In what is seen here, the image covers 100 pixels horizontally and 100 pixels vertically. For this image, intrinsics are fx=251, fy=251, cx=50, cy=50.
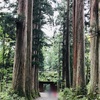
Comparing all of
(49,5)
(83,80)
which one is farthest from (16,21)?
(49,5)

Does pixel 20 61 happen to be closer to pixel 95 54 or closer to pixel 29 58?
pixel 29 58

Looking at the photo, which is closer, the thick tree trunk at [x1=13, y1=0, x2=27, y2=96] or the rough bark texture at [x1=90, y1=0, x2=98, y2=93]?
the rough bark texture at [x1=90, y1=0, x2=98, y2=93]

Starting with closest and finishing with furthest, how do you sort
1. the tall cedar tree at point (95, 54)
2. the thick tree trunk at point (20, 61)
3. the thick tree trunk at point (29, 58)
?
the tall cedar tree at point (95, 54)
the thick tree trunk at point (20, 61)
the thick tree trunk at point (29, 58)

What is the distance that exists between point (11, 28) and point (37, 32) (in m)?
7.14

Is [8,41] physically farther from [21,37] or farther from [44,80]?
[44,80]

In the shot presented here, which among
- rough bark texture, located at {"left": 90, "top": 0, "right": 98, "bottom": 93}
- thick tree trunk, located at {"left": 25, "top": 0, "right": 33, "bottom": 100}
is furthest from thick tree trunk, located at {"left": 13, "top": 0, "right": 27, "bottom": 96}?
rough bark texture, located at {"left": 90, "top": 0, "right": 98, "bottom": 93}

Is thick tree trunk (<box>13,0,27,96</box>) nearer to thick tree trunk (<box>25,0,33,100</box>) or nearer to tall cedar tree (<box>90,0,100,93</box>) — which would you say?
thick tree trunk (<box>25,0,33,100</box>)

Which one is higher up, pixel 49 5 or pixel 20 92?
pixel 49 5

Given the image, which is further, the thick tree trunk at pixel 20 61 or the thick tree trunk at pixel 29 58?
the thick tree trunk at pixel 29 58

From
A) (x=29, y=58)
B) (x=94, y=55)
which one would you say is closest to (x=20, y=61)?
(x=29, y=58)

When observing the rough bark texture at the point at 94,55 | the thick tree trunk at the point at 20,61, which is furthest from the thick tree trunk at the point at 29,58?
the rough bark texture at the point at 94,55

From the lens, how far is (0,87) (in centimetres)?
2852

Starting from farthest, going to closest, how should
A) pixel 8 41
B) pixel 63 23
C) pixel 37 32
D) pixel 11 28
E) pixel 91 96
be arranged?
pixel 63 23 → pixel 37 32 → pixel 8 41 → pixel 11 28 → pixel 91 96

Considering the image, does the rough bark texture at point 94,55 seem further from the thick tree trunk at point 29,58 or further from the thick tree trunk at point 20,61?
the thick tree trunk at point 29,58
